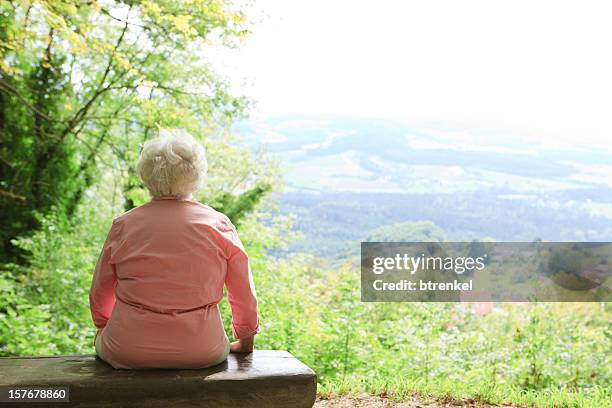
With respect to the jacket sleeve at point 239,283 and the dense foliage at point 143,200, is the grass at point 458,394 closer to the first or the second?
the dense foliage at point 143,200

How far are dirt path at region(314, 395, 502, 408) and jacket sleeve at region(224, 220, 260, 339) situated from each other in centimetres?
116

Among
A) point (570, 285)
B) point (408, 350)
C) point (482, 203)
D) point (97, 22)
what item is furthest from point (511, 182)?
point (408, 350)

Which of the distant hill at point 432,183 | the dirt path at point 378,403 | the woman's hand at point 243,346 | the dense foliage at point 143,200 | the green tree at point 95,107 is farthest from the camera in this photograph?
the distant hill at point 432,183

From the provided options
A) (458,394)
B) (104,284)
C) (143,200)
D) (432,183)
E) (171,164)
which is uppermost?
(171,164)

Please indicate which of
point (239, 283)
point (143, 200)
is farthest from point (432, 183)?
point (239, 283)

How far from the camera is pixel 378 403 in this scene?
11.2 ft

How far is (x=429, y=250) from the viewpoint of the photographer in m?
15.0

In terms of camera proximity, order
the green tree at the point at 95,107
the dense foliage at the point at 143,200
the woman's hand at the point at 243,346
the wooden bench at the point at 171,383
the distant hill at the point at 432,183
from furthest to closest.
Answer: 1. the distant hill at the point at 432,183
2. the green tree at the point at 95,107
3. the dense foliage at the point at 143,200
4. the woman's hand at the point at 243,346
5. the wooden bench at the point at 171,383

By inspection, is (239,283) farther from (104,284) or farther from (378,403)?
(378,403)

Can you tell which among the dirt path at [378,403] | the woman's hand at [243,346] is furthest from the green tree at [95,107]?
the woman's hand at [243,346]

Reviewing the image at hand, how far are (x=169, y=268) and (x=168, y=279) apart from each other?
36 millimetres

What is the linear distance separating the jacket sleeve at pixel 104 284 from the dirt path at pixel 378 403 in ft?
4.57

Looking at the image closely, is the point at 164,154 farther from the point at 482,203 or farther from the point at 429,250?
the point at 482,203

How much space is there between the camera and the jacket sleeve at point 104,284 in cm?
232
